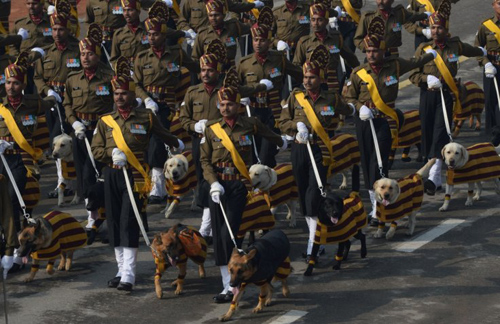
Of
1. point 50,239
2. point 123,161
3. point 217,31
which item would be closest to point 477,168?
point 217,31

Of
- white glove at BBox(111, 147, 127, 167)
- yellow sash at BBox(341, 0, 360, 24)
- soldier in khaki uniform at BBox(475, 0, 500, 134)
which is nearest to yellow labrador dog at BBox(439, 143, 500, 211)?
soldier in khaki uniform at BBox(475, 0, 500, 134)

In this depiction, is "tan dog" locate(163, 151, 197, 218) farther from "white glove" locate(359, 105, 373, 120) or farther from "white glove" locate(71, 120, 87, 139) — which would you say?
"white glove" locate(359, 105, 373, 120)

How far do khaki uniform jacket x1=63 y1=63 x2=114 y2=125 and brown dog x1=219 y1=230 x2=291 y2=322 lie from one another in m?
4.74

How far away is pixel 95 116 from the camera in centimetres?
2277

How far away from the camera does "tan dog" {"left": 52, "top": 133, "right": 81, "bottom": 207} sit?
23438mm

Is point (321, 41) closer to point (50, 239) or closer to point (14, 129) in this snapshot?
point (14, 129)

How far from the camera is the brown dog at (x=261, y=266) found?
60.4ft

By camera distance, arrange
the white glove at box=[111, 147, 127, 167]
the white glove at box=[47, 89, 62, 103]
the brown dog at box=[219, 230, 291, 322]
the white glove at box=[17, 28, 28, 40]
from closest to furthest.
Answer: the brown dog at box=[219, 230, 291, 322] → the white glove at box=[111, 147, 127, 167] → the white glove at box=[47, 89, 62, 103] → the white glove at box=[17, 28, 28, 40]

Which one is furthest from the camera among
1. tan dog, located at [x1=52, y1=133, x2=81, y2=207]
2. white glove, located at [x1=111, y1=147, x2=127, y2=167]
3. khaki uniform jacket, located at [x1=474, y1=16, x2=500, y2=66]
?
khaki uniform jacket, located at [x1=474, y1=16, x2=500, y2=66]

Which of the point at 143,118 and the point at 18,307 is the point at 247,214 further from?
the point at 18,307

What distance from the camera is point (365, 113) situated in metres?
22.3

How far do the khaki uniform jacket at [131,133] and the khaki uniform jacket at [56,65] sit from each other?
14.7ft

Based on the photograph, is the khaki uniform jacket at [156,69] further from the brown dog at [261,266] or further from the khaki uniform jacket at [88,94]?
the brown dog at [261,266]

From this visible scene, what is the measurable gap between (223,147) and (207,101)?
2.58 m
